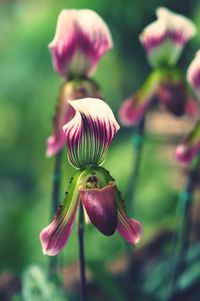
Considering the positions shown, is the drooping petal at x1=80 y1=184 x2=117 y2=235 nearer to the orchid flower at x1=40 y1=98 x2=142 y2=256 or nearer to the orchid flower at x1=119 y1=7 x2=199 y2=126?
the orchid flower at x1=40 y1=98 x2=142 y2=256

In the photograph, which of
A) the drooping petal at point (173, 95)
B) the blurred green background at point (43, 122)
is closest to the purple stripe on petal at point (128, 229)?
the drooping petal at point (173, 95)

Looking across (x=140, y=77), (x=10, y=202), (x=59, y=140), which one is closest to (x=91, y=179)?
(x=59, y=140)

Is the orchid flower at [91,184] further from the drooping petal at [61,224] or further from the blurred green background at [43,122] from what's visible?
the blurred green background at [43,122]

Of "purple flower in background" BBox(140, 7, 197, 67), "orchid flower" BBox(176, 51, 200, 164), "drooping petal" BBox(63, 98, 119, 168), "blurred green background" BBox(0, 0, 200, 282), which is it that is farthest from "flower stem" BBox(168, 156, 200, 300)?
"blurred green background" BBox(0, 0, 200, 282)

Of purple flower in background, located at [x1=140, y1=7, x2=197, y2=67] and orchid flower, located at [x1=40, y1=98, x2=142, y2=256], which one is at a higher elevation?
purple flower in background, located at [x1=140, y1=7, x2=197, y2=67]

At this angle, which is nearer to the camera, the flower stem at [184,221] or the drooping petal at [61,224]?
the drooping petal at [61,224]

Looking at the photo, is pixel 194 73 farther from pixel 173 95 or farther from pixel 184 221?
pixel 184 221

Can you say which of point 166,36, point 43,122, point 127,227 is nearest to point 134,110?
point 166,36
